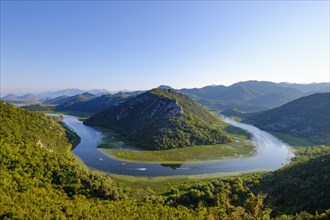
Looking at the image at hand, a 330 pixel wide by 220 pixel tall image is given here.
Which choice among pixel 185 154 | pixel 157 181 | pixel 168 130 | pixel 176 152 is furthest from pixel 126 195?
pixel 168 130

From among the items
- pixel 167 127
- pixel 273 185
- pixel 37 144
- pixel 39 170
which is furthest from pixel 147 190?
pixel 167 127

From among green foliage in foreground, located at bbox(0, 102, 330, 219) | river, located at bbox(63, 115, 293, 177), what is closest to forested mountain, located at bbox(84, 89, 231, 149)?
river, located at bbox(63, 115, 293, 177)

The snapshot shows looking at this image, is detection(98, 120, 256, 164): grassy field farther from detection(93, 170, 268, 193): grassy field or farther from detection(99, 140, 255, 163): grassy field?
detection(93, 170, 268, 193): grassy field

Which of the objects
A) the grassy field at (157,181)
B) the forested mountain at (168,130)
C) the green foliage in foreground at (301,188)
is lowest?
the grassy field at (157,181)

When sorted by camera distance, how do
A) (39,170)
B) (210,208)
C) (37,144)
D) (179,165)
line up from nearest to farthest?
(210,208)
(39,170)
(37,144)
(179,165)

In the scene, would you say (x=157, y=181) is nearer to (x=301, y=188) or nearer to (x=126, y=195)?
(x=126, y=195)

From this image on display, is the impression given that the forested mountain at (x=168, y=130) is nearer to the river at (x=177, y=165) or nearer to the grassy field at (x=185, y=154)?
the grassy field at (x=185, y=154)

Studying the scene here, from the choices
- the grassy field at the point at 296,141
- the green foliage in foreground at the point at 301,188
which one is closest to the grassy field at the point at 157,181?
the green foliage in foreground at the point at 301,188

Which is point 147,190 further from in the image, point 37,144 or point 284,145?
point 284,145
